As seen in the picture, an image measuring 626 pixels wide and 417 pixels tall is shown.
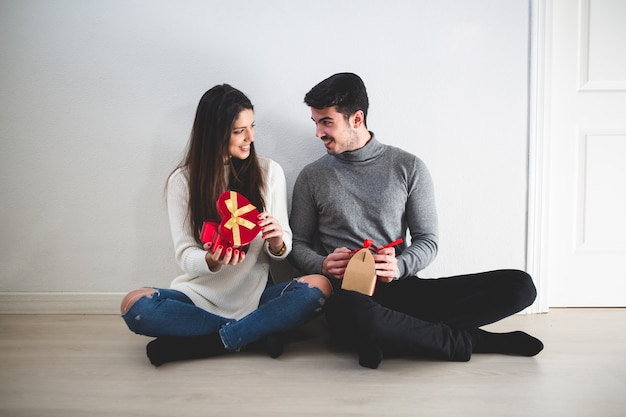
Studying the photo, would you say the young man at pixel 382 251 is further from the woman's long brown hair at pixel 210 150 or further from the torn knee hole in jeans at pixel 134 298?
the torn knee hole in jeans at pixel 134 298

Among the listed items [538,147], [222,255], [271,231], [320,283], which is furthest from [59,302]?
[538,147]

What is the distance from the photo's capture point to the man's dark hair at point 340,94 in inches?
61.3

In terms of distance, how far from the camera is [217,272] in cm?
157

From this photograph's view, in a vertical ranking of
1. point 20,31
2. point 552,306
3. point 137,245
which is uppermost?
point 20,31

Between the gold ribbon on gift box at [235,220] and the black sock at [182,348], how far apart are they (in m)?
0.30

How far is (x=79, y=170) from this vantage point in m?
1.87

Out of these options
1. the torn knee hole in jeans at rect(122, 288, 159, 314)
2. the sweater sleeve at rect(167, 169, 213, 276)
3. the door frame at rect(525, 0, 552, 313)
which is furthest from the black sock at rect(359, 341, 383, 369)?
the door frame at rect(525, 0, 552, 313)

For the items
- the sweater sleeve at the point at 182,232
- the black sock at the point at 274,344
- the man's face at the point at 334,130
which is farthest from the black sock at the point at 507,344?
the sweater sleeve at the point at 182,232

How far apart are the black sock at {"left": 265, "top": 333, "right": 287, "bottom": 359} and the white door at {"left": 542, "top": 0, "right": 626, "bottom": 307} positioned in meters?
1.08

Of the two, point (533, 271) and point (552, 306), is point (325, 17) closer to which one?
point (533, 271)

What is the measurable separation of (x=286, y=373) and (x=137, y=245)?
2.92 feet

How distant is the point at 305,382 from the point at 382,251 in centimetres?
46

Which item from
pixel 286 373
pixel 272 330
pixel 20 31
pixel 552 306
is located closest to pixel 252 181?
pixel 272 330

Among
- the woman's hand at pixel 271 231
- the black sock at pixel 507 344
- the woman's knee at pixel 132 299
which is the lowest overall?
the black sock at pixel 507 344
